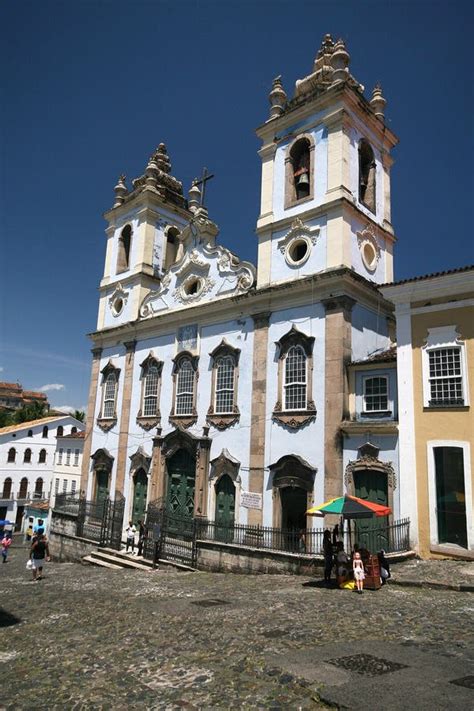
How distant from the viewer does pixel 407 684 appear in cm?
565

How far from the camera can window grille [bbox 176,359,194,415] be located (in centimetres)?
2245

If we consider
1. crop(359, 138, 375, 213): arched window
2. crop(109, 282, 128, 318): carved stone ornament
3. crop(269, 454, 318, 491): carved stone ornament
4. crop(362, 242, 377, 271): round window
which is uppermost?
crop(359, 138, 375, 213): arched window

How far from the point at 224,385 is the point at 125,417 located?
267 inches

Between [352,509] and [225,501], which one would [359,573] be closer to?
[352,509]

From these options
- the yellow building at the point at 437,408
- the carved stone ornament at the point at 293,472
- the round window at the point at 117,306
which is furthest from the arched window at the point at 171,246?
the yellow building at the point at 437,408

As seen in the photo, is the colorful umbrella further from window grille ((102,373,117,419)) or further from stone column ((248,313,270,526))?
window grille ((102,373,117,419))

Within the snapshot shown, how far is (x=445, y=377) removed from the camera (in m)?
14.9

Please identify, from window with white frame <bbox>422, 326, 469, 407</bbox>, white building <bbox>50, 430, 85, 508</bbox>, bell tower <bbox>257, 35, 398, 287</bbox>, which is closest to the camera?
window with white frame <bbox>422, 326, 469, 407</bbox>

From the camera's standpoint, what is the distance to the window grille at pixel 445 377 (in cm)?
1466

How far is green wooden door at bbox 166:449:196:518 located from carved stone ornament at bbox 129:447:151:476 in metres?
1.43

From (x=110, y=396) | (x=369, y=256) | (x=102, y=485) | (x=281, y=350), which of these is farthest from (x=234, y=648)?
(x=110, y=396)

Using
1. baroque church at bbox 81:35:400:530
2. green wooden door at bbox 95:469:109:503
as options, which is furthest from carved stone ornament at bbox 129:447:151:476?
green wooden door at bbox 95:469:109:503

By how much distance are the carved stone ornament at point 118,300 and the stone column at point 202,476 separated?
34.2ft

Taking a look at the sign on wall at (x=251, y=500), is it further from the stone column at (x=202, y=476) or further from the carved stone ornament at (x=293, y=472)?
the stone column at (x=202, y=476)
